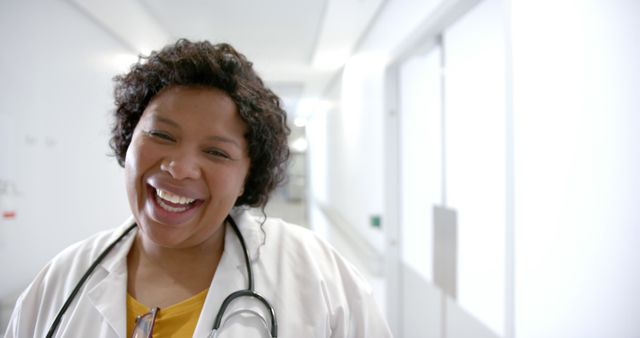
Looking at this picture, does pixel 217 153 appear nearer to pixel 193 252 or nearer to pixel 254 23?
pixel 193 252

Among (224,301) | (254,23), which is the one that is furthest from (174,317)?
(254,23)

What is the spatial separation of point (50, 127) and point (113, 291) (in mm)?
1453

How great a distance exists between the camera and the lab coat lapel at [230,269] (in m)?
0.81

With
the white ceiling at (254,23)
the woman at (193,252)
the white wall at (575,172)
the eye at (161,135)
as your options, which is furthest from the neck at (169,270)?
the white ceiling at (254,23)

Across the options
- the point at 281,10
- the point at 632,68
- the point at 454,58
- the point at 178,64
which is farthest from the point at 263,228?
the point at 281,10

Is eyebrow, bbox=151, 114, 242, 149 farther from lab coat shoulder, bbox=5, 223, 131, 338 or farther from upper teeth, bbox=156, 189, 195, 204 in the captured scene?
lab coat shoulder, bbox=5, 223, 131, 338

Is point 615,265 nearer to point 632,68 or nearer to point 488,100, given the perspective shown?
point 632,68

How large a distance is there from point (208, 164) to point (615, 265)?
110 cm

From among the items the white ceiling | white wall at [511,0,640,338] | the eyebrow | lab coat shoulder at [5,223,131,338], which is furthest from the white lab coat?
the white ceiling

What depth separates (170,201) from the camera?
0.82m

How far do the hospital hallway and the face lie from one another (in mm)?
226

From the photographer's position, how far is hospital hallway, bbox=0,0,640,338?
102 cm

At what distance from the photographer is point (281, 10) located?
9.16 feet

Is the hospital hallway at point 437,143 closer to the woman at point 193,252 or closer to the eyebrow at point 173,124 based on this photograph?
the woman at point 193,252
